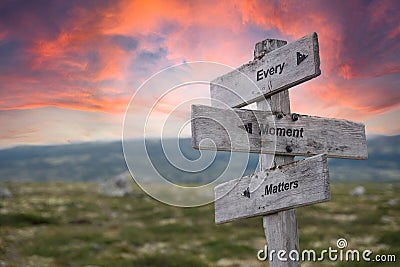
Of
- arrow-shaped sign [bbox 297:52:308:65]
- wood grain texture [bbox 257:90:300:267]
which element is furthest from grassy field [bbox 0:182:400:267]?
arrow-shaped sign [bbox 297:52:308:65]

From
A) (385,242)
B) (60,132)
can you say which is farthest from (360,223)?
(60,132)

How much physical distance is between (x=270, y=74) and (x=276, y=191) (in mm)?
1359

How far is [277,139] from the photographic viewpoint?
590 cm

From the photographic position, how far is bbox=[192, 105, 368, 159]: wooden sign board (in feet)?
18.2

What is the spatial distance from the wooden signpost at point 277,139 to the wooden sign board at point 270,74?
11 millimetres

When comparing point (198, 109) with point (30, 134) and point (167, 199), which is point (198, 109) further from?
point (30, 134)

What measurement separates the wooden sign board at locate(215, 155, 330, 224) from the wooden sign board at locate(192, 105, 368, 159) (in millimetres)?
346

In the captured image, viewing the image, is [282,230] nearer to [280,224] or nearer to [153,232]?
[280,224]

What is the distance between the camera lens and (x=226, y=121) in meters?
5.68

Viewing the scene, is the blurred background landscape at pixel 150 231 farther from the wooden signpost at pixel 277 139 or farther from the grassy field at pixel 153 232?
the wooden signpost at pixel 277 139

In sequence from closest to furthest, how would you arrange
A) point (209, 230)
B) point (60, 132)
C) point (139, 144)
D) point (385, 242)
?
1. point (139, 144)
2. point (385, 242)
3. point (209, 230)
4. point (60, 132)

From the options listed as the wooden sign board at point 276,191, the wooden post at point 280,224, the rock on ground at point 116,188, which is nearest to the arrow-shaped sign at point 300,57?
the wooden post at point 280,224

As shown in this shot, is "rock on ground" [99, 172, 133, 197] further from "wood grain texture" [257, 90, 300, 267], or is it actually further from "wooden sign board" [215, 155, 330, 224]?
"wood grain texture" [257, 90, 300, 267]

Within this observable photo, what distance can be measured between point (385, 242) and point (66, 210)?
873 inches
